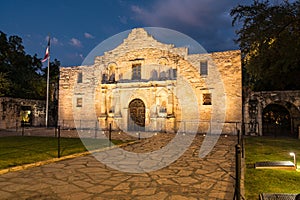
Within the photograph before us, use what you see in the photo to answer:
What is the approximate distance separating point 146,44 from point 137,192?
51.2 feet

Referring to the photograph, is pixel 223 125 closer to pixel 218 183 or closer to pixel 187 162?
pixel 187 162

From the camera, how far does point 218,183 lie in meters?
4.76

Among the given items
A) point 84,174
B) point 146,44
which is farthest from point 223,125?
point 84,174

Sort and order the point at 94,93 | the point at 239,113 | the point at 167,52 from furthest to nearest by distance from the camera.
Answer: the point at 94,93, the point at 167,52, the point at 239,113

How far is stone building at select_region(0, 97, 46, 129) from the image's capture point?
19659mm

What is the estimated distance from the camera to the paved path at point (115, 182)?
4047mm

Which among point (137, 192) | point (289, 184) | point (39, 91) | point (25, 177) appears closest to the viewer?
point (137, 192)

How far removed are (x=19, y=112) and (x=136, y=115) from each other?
37.1 ft

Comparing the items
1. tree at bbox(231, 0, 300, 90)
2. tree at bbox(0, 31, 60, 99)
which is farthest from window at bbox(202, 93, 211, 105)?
tree at bbox(0, 31, 60, 99)

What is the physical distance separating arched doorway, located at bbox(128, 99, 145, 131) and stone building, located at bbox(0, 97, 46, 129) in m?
9.10

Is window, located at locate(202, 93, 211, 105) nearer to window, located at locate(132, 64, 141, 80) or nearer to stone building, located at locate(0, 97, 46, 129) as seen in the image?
window, located at locate(132, 64, 141, 80)

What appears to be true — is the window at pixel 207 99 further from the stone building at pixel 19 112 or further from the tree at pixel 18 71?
the tree at pixel 18 71

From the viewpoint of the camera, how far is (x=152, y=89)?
17.6 metres

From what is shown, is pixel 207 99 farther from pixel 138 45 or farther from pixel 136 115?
pixel 138 45
